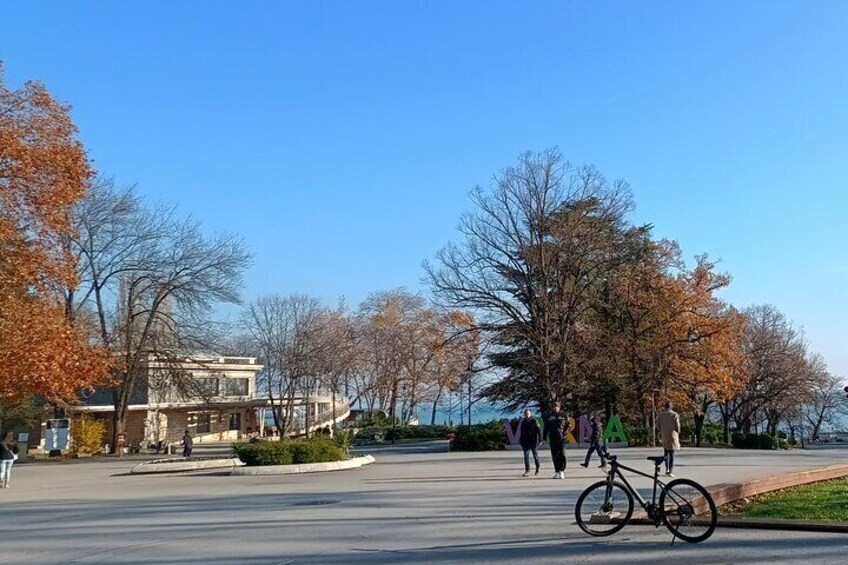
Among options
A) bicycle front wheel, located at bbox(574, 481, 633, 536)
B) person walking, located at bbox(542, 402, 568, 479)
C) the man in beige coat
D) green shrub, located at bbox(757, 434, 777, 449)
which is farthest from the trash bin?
bicycle front wheel, located at bbox(574, 481, 633, 536)

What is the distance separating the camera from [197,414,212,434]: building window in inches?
2586

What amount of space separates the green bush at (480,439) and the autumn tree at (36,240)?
15.8m

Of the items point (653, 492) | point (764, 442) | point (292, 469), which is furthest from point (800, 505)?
point (764, 442)

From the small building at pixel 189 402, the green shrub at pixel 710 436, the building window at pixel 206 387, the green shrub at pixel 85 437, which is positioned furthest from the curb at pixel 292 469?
the green shrub at pixel 710 436

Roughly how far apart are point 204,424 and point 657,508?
2366 inches

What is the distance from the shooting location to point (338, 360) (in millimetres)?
64188

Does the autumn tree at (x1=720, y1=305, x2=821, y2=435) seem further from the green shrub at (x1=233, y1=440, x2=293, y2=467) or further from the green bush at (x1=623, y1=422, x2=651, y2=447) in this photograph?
the green shrub at (x1=233, y1=440, x2=293, y2=467)

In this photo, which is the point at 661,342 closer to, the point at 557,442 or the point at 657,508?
the point at 557,442

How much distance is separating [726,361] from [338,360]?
31090 millimetres

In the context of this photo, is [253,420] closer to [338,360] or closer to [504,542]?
[338,360]

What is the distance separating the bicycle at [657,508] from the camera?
1013 cm

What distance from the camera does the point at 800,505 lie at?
13.0 m

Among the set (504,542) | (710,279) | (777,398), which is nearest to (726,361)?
(710,279)

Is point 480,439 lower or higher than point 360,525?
higher
